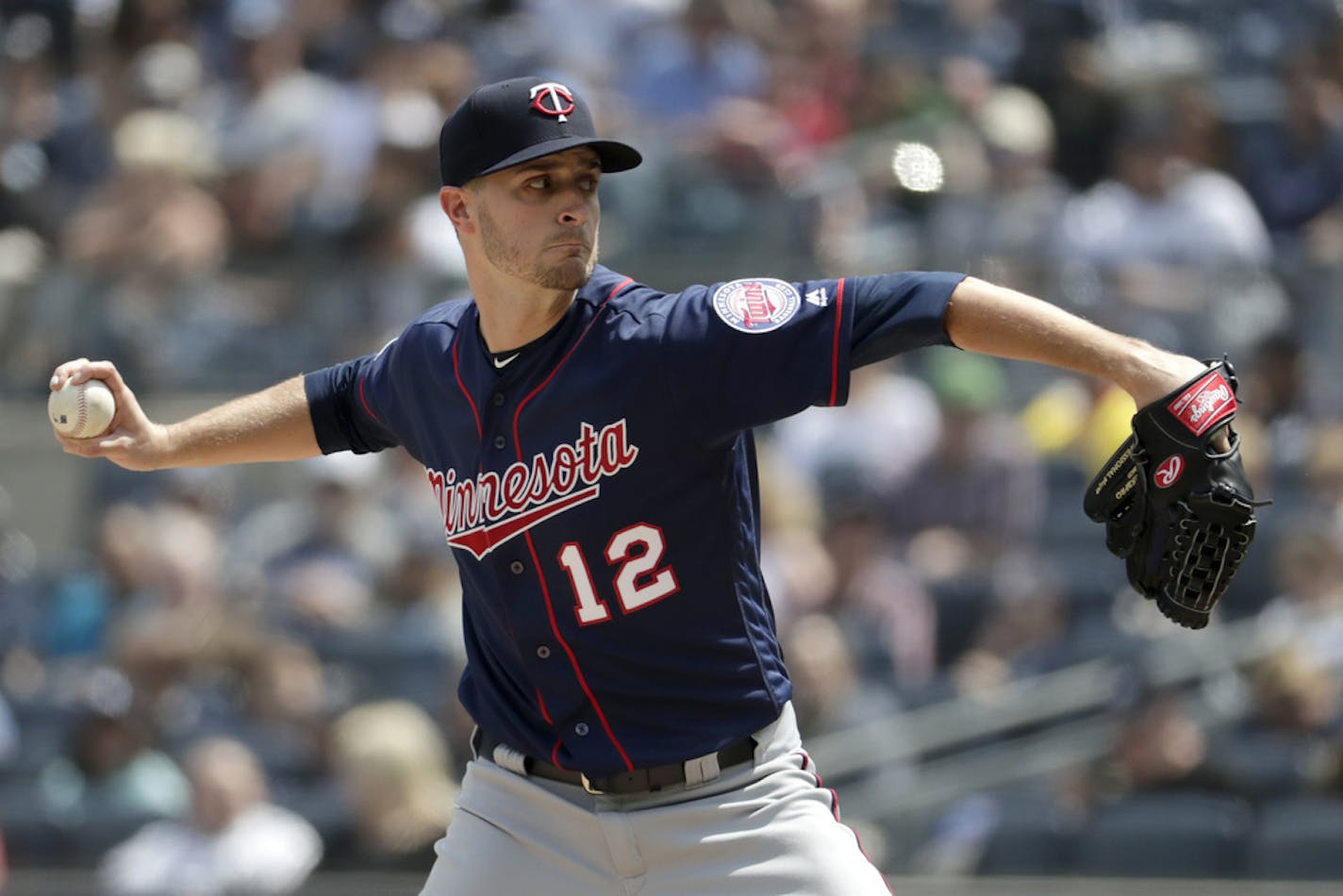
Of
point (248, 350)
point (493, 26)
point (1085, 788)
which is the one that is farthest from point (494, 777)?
point (493, 26)

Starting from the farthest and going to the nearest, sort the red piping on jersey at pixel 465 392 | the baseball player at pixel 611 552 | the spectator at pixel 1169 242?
the spectator at pixel 1169 242
the red piping on jersey at pixel 465 392
the baseball player at pixel 611 552

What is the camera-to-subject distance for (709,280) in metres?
8.12

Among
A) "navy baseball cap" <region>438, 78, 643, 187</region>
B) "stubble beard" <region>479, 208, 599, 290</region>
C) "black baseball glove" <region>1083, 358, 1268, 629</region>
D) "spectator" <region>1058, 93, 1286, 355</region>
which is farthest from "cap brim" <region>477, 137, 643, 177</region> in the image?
"spectator" <region>1058, 93, 1286, 355</region>

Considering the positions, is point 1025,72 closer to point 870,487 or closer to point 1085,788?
point 870,487

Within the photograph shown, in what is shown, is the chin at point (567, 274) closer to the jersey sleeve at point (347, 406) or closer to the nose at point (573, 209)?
the nose at point (573, 209)

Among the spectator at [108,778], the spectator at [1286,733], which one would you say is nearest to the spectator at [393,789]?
the spectator at [108,778]

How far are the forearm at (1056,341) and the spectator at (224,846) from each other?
4.32 meters

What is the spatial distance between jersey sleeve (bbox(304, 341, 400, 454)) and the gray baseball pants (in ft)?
2.57

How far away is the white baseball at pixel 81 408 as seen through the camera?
11.6 feet

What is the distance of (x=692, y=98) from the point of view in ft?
30.1

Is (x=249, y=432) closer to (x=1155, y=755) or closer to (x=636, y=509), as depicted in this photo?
(x=636, y=509)

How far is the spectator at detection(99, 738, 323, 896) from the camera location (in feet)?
21.9

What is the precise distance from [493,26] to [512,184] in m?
7.05

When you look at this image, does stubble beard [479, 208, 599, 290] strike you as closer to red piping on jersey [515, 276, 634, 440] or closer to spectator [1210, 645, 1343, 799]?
red piping on jersey [515, 276, 634, 440]
